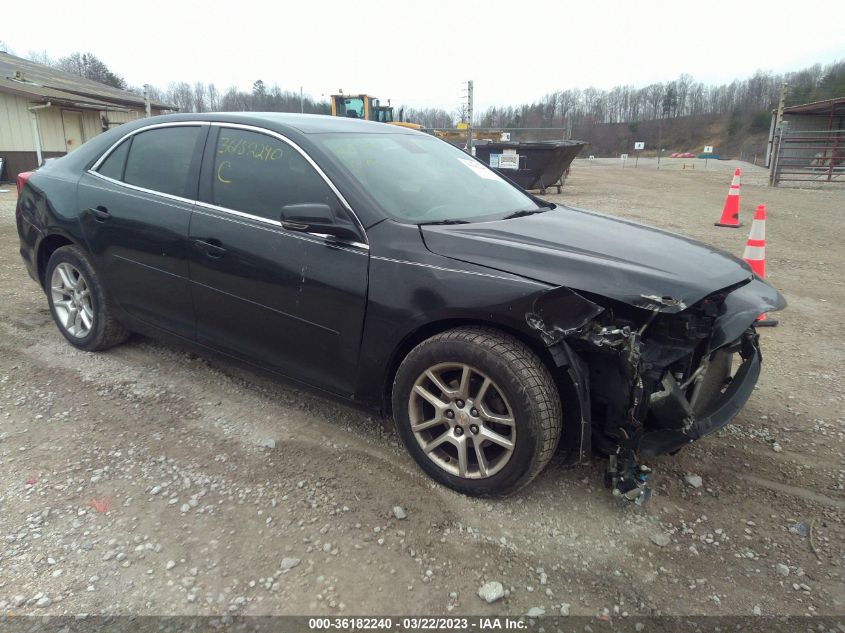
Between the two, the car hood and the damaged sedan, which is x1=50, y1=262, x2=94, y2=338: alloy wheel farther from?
the car hood

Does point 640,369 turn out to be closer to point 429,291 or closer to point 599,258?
point 599,258

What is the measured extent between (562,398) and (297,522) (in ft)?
4.12

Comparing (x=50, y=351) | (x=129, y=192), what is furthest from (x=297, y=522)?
(x=50, y=351)

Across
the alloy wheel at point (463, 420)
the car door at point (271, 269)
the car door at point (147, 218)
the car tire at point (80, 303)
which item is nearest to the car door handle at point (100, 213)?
the car door at point (147, 218)

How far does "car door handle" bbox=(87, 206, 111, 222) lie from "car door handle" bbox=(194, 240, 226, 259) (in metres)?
0.89

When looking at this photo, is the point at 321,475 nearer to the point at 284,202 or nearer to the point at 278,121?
the point at 284,202

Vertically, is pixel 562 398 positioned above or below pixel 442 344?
below

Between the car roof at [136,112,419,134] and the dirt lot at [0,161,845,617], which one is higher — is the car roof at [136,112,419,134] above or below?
above

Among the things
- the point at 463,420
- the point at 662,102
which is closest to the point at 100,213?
the point at 463,420

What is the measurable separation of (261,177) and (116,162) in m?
1.34

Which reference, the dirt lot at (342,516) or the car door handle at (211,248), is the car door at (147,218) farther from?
the dirt lot at (342,516)

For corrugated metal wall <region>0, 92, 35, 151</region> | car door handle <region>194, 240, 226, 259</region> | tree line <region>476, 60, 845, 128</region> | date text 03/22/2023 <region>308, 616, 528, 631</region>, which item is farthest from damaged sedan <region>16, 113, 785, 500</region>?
tree line <region>476, 60, 845, 128</region>

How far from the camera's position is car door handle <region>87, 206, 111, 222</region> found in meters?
3.64

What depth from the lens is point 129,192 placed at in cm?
359
